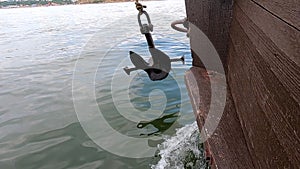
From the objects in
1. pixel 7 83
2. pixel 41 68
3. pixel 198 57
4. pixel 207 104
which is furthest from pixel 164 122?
pixel 41 68

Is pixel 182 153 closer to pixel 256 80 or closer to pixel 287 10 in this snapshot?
pixel 256 80

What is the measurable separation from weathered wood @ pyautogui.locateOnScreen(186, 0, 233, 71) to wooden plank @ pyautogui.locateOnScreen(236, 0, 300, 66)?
53 cm

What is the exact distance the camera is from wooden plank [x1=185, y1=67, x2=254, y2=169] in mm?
1448

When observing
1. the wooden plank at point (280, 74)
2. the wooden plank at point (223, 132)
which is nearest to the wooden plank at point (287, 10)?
the wooden plank at point (280, 74)

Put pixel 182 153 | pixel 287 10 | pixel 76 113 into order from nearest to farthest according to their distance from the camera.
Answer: pixel 287 10, pixel 182 153, pixel 76 113

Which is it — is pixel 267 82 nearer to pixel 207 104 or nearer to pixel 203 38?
pixel 207 104

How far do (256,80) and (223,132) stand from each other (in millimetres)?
498

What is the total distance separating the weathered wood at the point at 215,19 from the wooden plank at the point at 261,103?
0.20 metres

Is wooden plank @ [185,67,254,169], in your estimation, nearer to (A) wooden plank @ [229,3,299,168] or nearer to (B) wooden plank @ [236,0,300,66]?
(A) wooden plank @ [229,3,299,168]

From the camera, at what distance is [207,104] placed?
6.59 feet

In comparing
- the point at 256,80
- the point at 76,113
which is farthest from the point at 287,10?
the point at 76,113

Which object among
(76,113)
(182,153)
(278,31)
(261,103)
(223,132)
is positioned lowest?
(76,113)

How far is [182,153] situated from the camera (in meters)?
3.59

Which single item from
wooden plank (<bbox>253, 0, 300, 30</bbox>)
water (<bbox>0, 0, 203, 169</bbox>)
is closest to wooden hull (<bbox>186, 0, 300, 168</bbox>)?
wooden plank (<bbox>253, 0, 300, 30</bbox>)
